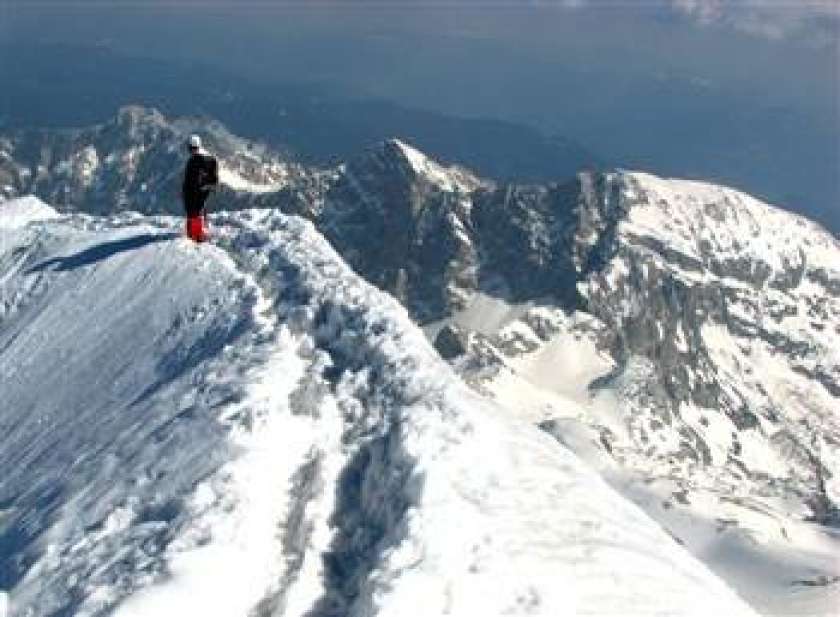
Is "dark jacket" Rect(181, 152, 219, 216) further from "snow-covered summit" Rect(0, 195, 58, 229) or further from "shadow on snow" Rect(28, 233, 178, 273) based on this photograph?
"snow-covered summit" Rect(0, 195, 58, 229)

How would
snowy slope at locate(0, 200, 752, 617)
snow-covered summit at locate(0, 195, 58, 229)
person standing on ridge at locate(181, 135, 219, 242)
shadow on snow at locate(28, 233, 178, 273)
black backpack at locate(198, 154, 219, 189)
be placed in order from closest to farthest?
snowy slope at locate(0, 200, 752, 617)
shadow on snow at locate(28, 233, 178, 273)
person standing on ridge at locate(181, 135, 219, 242)
black backpack at locate(198, 154, 219, 189)
snow-covered summit at locate(0, 195, 58, 229)

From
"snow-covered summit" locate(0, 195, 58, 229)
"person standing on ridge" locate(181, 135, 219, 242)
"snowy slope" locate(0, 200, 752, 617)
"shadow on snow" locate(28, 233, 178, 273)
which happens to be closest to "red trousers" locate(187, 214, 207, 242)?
"person standing on ridge" locate(181, 135, 219, 242)

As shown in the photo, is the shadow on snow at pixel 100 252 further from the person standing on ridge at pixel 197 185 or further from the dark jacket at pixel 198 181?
the dark jacket at pixel 198 181

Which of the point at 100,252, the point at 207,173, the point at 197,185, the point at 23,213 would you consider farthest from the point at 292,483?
the point at 23,213

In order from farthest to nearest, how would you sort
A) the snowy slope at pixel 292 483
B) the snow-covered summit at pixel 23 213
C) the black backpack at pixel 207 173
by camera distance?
the snow-covered summit at pixel 23 213, the black backpack at pixel 207 173, the snowy slope at pixel 292 483

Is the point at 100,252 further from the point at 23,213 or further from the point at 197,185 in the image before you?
the point at 23,213

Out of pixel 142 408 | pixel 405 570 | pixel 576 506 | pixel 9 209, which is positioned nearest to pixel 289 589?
pixel 405 570

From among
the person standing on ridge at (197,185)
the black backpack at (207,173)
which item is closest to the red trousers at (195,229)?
the person standing on ridge at (197,185)
